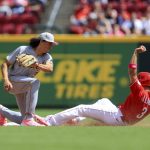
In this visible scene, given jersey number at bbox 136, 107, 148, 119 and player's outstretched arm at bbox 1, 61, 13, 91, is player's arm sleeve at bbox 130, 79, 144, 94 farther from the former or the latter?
player's outstretched arm at bbox 1, 61, 13, 91

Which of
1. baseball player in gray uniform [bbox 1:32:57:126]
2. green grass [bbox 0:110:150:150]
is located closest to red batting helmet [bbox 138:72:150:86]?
baseball player in gray uniform [bbox 1:32:57:126]

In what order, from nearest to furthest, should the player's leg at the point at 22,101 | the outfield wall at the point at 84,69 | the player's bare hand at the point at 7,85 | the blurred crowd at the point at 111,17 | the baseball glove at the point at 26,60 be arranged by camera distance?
the player's bare hand at the point at 7,85
the baseball glove at the point at 26,60
the player's leg at the point at 22,101
the outfield wall at the point at 84,69
the blurred crowd at the point at 111,17

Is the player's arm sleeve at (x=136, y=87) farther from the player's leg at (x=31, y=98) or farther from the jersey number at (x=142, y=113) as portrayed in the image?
the player's leg at (x=31, y=98)

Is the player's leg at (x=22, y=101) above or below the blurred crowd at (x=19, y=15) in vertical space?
above

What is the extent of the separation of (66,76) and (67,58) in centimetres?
38

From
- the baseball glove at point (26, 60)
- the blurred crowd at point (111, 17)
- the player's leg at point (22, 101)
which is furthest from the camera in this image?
the blurred crowd at point (111, 17)

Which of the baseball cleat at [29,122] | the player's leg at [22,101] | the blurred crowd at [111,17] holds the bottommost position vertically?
the blurred crowd at [111,17]

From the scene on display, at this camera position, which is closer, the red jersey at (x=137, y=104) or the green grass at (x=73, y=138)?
the green grass at (x=73, y=138)

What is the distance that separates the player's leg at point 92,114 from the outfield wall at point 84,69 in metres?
5.02

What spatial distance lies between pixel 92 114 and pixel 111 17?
7859 mm

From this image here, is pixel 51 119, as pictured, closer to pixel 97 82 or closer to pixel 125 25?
pixel 97 82

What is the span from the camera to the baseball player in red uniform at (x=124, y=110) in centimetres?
989

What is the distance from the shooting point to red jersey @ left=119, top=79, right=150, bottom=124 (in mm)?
9874

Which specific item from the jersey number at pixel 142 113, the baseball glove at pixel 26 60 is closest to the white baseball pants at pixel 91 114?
the jersey number at pixel 142 113
